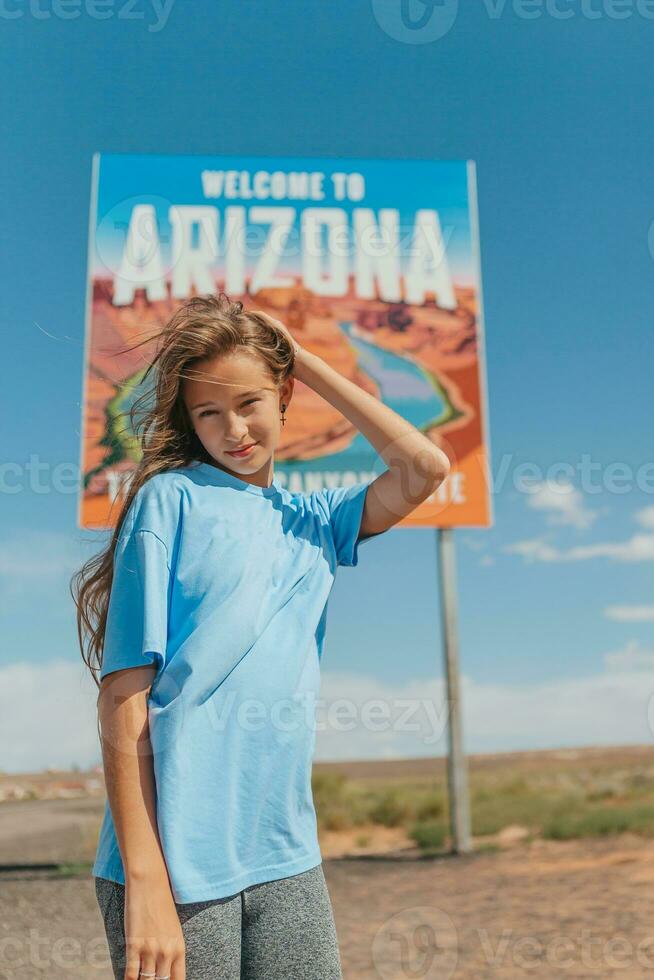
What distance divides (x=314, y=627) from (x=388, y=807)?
7.79m

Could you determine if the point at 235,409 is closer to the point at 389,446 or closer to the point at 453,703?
the point at 389,446

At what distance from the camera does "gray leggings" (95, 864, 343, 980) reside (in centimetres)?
106

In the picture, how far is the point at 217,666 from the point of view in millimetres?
1130

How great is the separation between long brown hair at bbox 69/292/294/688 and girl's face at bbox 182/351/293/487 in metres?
0.02

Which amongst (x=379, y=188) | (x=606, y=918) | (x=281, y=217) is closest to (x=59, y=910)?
(x=606, y=918)

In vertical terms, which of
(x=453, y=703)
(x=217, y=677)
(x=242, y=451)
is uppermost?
(x=242, y=451)

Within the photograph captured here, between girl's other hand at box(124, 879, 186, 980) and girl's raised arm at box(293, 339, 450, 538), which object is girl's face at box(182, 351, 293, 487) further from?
girl's other hand at box(124, 879, 186, 980)

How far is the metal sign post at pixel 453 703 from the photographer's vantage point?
6180 millimetres

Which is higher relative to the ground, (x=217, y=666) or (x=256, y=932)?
(x=217, y=666)

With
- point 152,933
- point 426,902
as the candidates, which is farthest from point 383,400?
point 152,933

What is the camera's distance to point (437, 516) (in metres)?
6.23

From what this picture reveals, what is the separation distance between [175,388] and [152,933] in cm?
74

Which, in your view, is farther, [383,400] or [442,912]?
[383,400]

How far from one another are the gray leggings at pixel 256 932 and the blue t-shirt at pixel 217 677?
0.8 inches
